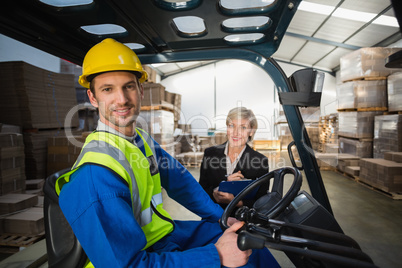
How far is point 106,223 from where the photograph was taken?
948 mm

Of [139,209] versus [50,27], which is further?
[50,27]

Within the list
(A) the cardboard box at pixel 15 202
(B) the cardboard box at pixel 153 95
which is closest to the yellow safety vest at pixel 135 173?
(A) the cardboard box at pixel 15 202

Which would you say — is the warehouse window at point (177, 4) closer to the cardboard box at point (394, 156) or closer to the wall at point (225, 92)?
the cardboard box at point (394, 156)

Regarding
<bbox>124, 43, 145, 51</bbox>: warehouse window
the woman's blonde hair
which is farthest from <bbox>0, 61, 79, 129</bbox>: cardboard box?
the woman's blonde hair

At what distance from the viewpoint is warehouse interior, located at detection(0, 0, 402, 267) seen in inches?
115

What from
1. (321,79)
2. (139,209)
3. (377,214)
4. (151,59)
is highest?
(151,59)

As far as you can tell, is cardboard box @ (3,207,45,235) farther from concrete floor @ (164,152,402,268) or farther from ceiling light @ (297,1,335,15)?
ceiling light @ (297,1,335,15)

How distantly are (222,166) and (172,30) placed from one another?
160cm

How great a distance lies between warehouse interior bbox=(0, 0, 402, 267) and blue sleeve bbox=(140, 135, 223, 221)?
846 mm

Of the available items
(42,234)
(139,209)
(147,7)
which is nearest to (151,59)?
(147,7)

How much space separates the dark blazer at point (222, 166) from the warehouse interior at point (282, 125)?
60 centimetres

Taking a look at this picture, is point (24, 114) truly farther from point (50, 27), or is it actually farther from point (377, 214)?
point (377, 214)

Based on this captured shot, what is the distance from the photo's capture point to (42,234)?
2.97 meters

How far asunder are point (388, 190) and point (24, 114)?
7332 mm
